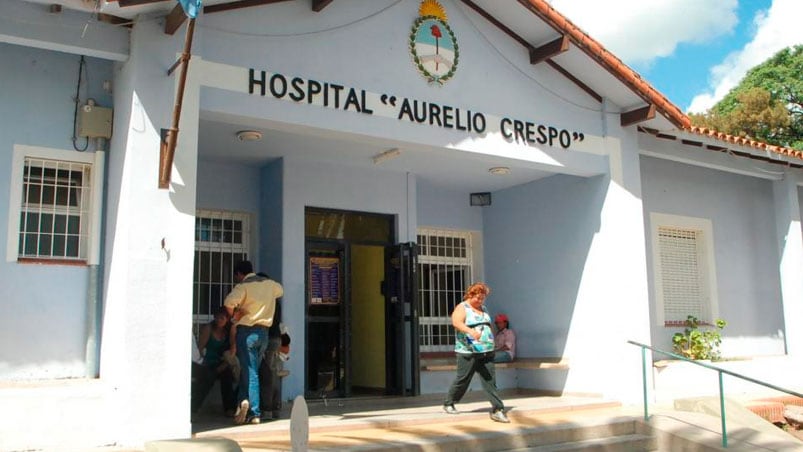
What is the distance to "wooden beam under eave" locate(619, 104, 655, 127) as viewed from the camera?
1003 cm

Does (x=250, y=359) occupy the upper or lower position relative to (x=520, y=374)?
upper

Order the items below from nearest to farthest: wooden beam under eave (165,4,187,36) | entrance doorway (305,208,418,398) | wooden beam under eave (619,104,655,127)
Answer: wooden beam under eave (165,4,187,36), wooden beam under eave (619,104,655,127), entrance doorway (305,208,418,398)

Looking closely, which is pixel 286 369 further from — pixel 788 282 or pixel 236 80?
pixel 788 282

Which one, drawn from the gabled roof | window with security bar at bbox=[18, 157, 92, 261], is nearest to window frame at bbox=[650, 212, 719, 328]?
the gabled roof

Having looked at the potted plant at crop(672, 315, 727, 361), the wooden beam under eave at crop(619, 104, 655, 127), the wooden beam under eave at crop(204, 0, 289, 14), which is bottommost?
the potted plant at crop(672, 315, 727, 361)

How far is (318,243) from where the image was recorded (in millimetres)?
10266

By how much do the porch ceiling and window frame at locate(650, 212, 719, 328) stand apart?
2252 mm

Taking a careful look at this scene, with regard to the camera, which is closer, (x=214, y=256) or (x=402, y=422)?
(x=402, y=422)

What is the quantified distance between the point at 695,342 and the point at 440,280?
3941 millimetres

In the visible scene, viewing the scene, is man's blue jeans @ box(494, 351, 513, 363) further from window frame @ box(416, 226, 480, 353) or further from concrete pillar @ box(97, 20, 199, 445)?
concrete pillar @ box(97, 20, 199, 445)

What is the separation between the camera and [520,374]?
11.3 m

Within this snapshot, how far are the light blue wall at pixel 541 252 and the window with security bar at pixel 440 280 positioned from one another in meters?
0.43

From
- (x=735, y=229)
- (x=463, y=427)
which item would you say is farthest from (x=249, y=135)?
(x=735, y=229)

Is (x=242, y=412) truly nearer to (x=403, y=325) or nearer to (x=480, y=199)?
(x=403, y=325)
